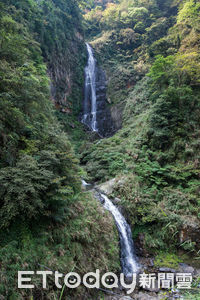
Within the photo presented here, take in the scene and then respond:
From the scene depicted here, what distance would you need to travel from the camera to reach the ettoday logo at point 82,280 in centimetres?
347

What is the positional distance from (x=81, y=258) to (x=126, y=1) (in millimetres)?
38645

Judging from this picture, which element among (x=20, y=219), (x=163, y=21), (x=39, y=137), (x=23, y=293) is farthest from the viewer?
(x=163, y=21)

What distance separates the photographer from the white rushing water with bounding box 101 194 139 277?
6746mm

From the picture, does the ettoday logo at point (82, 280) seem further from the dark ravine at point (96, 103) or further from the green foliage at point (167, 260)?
the dark ravine at point (96, 103)

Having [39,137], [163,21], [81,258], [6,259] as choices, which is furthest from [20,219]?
[163,21]

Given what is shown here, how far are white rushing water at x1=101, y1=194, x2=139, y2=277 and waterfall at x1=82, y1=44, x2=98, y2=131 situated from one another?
13036 millimetres

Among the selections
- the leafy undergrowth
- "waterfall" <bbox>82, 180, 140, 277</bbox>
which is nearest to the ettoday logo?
the leafy undergrowth

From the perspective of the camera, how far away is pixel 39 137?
230 inches

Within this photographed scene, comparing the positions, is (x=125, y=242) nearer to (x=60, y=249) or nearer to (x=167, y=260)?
(x=167, y=260)

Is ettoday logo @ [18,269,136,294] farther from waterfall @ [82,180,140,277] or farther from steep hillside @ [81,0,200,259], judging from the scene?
steep hillside @ [81,0,200,259]

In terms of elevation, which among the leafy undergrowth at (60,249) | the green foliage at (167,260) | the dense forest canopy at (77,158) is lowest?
the green foliage at (167,260)

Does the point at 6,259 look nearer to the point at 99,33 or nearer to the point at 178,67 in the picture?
the point at 178,67

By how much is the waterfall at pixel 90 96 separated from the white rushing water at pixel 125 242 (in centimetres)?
1304

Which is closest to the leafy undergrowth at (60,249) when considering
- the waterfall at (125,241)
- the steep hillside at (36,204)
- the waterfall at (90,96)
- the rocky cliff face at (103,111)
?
the steep hillside at (36,204)
